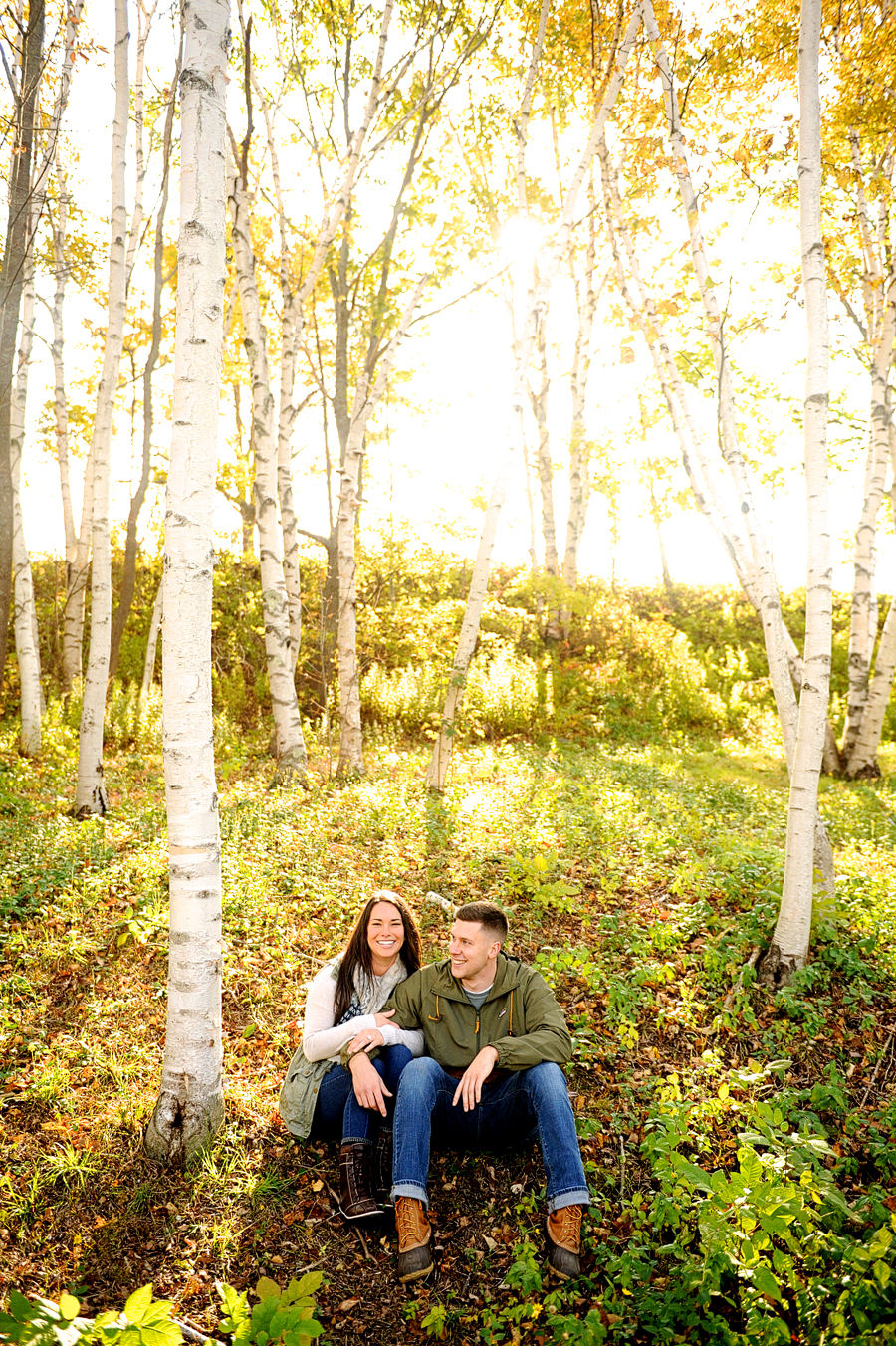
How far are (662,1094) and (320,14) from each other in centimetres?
1062

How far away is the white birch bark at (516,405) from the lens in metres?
6.35

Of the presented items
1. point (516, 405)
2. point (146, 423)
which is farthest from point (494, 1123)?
point (146, 423)

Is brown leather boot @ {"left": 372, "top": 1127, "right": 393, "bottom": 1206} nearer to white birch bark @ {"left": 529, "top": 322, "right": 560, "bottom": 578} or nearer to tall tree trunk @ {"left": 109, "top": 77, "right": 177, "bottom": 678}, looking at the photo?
Result: tall tree trunk @ {"left": 109, "top": 77, "right": 177, "bottom": 678}

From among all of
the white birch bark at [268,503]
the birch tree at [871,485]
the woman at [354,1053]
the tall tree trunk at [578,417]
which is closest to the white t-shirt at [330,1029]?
the woman at [354,1053]

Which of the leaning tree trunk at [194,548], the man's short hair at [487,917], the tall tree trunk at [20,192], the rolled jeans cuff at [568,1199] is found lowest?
the rolled jeans cuff at [568,1199]

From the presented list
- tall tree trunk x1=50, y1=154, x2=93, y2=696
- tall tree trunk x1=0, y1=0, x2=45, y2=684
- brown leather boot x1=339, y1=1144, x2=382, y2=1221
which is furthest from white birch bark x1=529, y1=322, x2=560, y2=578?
brown leather boot x1=339, y1=1144, x2=382, y2=1221

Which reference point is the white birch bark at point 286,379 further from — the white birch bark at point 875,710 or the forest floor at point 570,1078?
the white birch bark at point 875,710

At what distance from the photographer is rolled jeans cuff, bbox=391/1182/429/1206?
2662 millimetres

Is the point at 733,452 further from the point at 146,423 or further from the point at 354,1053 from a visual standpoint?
the point at 146,423

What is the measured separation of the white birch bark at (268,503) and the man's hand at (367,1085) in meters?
5.10

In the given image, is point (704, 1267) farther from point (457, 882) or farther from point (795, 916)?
point (457, 882)

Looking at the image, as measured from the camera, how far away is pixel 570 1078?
11.4 ft

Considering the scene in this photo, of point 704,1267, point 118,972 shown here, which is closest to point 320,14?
point 118,972

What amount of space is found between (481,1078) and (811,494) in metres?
3.32
